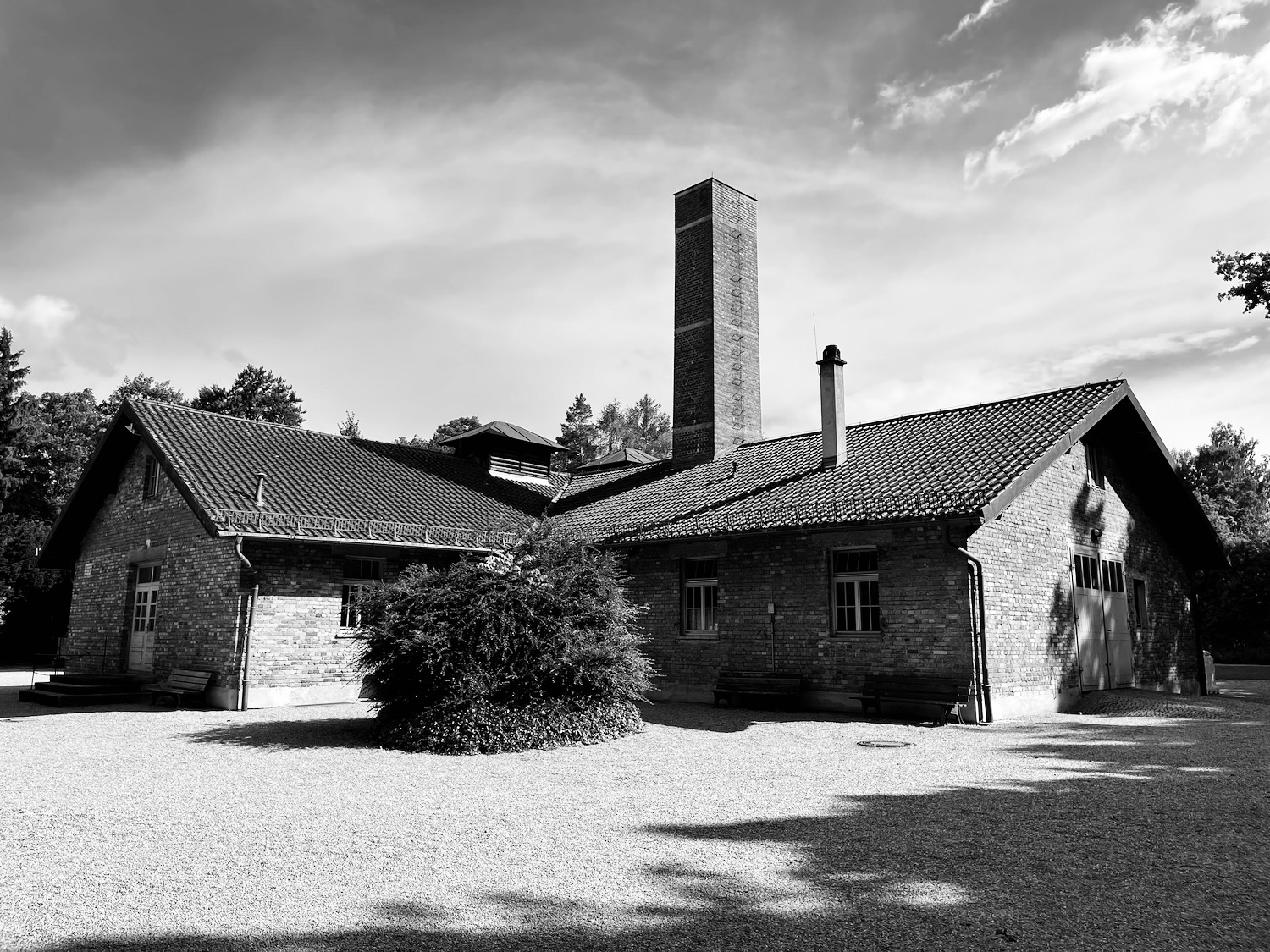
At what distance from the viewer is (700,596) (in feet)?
57.5

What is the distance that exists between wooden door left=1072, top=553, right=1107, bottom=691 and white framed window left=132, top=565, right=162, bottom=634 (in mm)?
17695

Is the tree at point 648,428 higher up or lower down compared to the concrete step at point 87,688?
higher up

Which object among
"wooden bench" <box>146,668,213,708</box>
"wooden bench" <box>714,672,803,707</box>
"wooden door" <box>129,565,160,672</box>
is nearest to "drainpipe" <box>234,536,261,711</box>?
"wooden bench" <box>146,668,213,708</box>

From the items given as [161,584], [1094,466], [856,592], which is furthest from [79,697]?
[1094,466]

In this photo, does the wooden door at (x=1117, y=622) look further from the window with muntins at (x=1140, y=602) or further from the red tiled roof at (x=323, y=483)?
the red tiled roof at (x=323, y=483)

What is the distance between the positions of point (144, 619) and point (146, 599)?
0.42 m

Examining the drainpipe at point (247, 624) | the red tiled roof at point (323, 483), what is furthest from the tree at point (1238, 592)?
the drainpipe at point (247, 624)

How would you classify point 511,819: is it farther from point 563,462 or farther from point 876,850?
point 563,462

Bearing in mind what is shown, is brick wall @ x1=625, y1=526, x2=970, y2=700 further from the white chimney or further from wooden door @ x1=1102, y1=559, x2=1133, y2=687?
wooden door @ x1=1102, y1=559, x2=1133, y2=687

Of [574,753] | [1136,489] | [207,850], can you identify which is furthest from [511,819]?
[1136,489]

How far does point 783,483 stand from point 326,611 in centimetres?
900

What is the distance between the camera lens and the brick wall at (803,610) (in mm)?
14023

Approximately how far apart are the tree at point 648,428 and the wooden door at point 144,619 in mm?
38735

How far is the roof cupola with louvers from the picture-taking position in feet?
80.6
